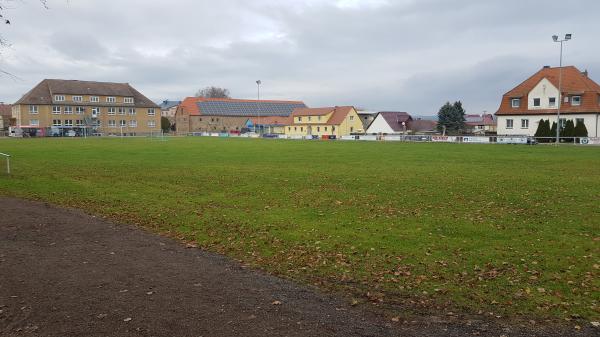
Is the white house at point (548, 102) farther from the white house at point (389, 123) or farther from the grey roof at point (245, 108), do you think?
the grey roof at point (245, 108)

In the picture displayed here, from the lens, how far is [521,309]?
629 cm

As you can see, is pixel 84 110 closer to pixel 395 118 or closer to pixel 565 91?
pixel 395 118

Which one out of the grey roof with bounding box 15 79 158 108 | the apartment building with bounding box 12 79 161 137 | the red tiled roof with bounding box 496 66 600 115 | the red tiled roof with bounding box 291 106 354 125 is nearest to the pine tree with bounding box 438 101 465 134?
the red tiled roof with bounding box 496 66 600 115

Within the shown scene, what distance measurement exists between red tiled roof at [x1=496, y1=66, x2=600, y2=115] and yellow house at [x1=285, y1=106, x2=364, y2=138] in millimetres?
37537

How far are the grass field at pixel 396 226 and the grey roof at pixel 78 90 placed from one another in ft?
312

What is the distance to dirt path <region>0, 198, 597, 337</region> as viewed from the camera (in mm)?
5586

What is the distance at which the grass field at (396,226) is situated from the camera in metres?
7.04

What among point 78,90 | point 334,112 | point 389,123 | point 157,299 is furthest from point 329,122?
point 157,299

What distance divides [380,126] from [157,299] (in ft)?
317

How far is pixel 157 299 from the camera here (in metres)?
6.49

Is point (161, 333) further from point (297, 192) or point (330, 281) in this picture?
point (297, 192)

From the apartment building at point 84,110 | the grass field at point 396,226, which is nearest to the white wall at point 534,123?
the grass field at point 396,226

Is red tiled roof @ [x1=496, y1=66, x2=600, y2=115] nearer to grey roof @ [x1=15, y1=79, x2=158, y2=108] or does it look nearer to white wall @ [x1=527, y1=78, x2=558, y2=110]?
white wall @ [x1=527, y1=78, x2=558, y2=110]

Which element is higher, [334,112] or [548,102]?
[334,112]
